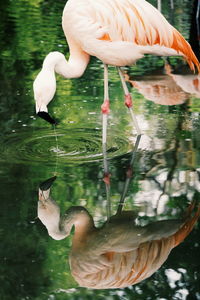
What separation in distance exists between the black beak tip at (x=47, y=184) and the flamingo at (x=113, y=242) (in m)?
0.13

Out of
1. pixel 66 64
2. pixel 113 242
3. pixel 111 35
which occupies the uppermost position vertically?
pixel 111 35

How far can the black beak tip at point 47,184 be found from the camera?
5.31 m

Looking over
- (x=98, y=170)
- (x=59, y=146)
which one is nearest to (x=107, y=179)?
(x=98, y=170)

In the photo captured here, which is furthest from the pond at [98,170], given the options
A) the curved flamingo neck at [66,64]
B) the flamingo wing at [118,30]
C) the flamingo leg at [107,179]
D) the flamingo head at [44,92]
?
the flamingo wing at [118,30]

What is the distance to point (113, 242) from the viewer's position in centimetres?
452

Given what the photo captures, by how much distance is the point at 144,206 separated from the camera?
5039 millimetres

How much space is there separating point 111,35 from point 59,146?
105cm

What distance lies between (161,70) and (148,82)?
29.2 inches

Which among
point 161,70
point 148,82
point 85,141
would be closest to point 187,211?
point 85,141

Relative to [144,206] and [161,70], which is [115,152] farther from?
[161,70]

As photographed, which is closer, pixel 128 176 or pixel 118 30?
pixel 128 176

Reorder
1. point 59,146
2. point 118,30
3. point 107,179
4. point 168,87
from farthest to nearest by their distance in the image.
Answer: point 168,87 < point 59,146 < point 118,30 < point 107,179

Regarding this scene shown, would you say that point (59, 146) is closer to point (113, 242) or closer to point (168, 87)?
point (113, 242)

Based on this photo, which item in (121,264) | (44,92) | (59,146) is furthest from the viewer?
(59,146)
